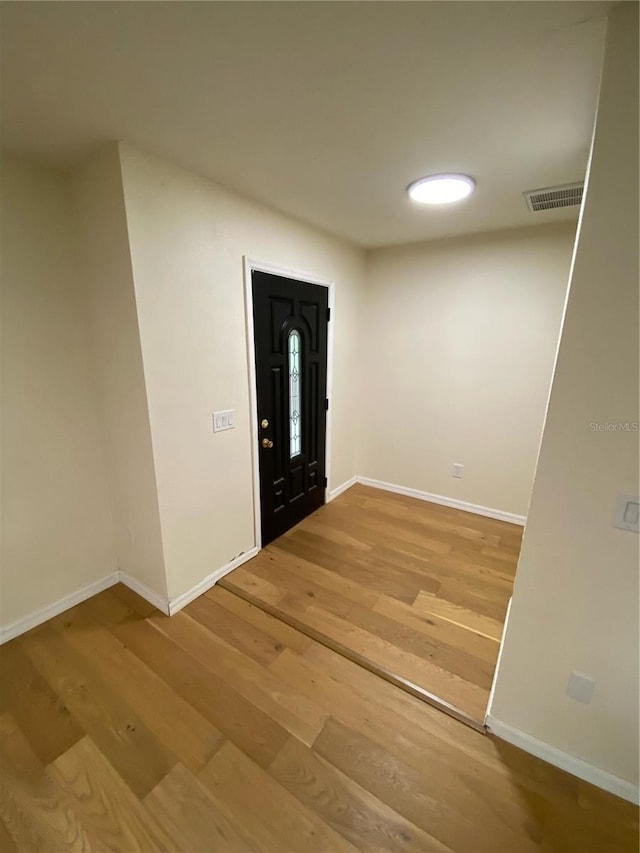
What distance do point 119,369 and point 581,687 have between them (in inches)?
96.6

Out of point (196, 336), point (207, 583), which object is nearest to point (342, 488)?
point (207, 583)

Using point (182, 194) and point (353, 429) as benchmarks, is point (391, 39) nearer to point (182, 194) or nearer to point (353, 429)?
point (182, 194)

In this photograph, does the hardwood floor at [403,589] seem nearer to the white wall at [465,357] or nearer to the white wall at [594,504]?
the white wall at [594,504]

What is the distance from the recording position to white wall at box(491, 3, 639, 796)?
3.08ft

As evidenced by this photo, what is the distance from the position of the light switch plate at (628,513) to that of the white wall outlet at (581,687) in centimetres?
60

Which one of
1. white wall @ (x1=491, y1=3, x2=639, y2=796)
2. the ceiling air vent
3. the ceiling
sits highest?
the ceiling air vent

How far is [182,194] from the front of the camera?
1.74 metres

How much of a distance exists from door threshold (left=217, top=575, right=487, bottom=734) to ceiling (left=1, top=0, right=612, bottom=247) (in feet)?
7.94

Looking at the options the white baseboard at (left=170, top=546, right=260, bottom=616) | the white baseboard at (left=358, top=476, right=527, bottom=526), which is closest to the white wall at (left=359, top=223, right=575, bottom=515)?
the white baseboard at (left=358, top=476, right=527, bottom=526)

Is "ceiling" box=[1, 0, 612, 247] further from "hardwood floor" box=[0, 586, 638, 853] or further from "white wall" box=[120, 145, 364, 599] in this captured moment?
"hardwood floor" box=[0, 586, 638, 853]

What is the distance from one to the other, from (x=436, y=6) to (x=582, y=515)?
4.95 ft

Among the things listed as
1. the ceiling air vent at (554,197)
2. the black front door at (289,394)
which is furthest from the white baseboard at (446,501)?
the ceiling air vent at (554,197)

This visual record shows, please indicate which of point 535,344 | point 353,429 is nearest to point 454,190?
point 535,344

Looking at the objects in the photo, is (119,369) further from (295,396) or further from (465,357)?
(465,357)
